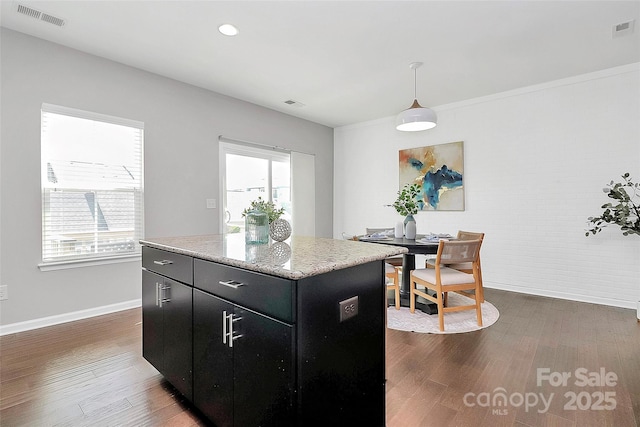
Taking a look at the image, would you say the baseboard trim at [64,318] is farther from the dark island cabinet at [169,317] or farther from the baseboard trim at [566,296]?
the baseboard trim at [566,296]

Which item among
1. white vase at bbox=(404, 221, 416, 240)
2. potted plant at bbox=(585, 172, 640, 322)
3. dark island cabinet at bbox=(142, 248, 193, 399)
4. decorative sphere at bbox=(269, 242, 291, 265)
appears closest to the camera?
decorative sphere at bbox=(269, 242, 291, 265)

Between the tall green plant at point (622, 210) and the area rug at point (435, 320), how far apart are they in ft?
4.91

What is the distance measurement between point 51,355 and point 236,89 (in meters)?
3.43

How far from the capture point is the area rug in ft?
9.43

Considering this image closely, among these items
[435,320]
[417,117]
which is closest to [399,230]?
[435,320]

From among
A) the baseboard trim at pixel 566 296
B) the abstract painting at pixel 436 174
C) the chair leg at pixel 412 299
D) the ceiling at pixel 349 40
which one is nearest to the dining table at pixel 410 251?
the chair leg at pixel 412 299

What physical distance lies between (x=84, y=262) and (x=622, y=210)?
551cm

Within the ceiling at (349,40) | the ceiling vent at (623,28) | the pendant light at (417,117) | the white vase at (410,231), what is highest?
the ceiling at (349,40)

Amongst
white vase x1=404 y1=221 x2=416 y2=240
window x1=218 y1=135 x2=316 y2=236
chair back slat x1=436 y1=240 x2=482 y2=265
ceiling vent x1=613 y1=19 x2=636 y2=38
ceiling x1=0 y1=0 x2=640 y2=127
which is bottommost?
chair back slat x1=436 y1=240 x2=482 y2=265

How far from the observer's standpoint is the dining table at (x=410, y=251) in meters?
3.05

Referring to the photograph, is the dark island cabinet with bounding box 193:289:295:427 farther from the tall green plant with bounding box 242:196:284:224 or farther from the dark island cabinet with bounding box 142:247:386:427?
the tall green plant with bounding box 242:196:284:224

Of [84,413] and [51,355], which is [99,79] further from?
[84,413]

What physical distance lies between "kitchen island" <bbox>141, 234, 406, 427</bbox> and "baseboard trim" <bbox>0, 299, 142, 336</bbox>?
2.14 metres

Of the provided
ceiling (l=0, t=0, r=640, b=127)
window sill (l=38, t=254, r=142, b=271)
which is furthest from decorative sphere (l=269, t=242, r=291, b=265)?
window sill (l=38, t=254, r=142, b=271)
